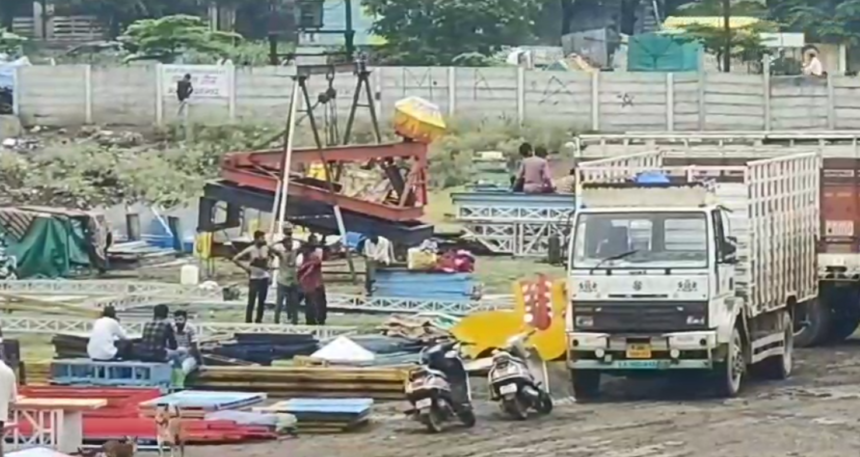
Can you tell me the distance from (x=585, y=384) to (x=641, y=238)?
1840 mm

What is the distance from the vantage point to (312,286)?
91.3 ft

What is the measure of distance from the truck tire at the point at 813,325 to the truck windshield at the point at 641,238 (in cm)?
583

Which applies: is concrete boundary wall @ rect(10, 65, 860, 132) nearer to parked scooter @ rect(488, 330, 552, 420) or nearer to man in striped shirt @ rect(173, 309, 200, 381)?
man in striped shirt @ rect(173, 309, 200, 381)

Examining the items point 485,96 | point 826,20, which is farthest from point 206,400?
point 826,20

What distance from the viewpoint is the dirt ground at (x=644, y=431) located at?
1892cm

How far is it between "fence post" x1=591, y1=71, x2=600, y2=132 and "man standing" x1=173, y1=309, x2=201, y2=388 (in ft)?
93.1

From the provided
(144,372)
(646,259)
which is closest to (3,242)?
(144,372)

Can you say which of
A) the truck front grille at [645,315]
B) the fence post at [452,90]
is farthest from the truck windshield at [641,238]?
the fence post at [452,90]

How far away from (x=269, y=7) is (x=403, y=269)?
4513 cm

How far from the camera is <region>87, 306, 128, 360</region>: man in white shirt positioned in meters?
22.6

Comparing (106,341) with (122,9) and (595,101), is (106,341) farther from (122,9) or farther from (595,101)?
(122,9)

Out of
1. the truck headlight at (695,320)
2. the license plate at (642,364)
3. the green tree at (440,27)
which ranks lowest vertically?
the license plate at (642,364)

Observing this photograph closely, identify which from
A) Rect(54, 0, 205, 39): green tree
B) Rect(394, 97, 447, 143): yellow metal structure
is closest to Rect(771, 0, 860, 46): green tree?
Rect(54, 0, 205, 39): green tree

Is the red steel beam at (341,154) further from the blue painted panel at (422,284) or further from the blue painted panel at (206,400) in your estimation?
the blue painted panel at (206,400)
